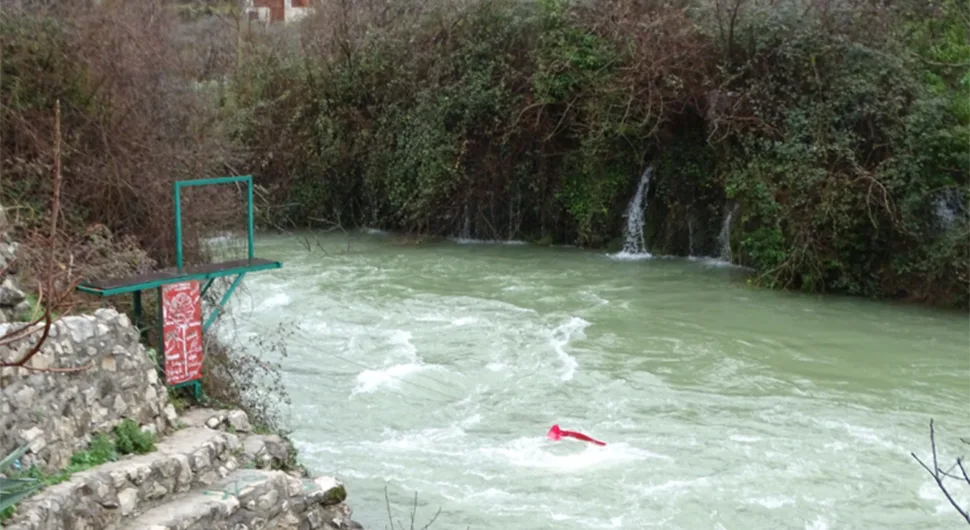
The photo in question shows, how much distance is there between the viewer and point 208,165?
36.6 feet

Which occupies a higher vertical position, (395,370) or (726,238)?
(726,238)

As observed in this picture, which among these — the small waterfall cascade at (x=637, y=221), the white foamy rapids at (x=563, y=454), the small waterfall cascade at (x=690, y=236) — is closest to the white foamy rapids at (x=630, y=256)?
the small waterfall cascade at (x=637, y=221)

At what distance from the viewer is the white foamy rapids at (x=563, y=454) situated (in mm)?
9172

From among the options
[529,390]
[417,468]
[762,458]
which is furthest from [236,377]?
[762,458]

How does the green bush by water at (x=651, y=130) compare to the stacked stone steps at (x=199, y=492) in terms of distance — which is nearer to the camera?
the stacked stone steps at (x=199, y=492)

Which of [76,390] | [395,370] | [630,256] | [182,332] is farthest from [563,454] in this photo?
[630,256]

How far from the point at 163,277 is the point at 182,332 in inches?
16.5

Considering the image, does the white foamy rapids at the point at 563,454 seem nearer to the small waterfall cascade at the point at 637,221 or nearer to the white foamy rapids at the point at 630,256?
the white foamy rapids at the point at 630,256

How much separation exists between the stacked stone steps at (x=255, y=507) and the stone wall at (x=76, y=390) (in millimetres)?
649

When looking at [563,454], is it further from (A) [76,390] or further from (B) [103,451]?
(A) [76,390]

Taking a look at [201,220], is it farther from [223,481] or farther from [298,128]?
[298,128]

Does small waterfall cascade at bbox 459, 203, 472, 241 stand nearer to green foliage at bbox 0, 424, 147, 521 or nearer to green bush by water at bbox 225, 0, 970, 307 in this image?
green bush by water at bbox 225, 0, 970, 307

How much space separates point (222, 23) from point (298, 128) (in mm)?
3596

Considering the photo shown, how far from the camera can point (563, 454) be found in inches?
371
